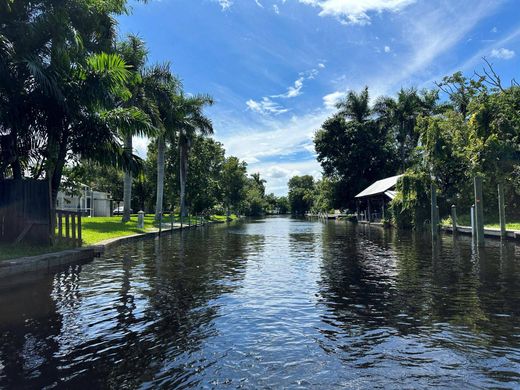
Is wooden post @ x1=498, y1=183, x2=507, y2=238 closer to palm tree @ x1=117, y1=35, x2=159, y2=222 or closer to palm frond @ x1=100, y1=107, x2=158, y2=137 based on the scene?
palm frond @ x1=100, y1=107, x2=158, y2=137

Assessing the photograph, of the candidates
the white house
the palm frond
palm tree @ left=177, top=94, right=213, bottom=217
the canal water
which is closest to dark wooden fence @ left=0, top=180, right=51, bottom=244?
the canal water

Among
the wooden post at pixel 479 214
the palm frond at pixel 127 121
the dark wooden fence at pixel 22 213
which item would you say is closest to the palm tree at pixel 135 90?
the palm frond at pixel 127 121

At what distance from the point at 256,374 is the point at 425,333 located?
10.1 feet

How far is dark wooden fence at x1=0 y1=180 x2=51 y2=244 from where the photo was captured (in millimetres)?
14234

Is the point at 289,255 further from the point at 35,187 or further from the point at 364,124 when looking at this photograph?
the point at 364,124

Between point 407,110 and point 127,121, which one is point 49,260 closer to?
point 127,121

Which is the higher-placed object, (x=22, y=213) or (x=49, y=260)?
(x=22, y=213)

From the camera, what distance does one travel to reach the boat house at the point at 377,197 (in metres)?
41.9

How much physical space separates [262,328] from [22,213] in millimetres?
11347

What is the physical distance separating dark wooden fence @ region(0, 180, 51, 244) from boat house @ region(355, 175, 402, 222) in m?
29.5

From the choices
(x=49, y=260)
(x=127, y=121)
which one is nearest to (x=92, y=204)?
(x=127, y=121)

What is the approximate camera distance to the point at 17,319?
713 cm

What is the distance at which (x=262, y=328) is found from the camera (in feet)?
22.3

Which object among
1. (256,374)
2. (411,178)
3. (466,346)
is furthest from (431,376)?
(411,178)
